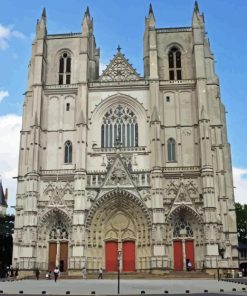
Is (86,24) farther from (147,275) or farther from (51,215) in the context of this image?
(147,275)

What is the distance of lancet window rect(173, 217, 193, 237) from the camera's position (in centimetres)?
4069

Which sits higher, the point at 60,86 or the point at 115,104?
the point at 60,86

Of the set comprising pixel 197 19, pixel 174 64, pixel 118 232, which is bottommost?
pixel 118 232

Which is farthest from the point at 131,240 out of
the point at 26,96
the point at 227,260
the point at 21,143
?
the point at 26,96

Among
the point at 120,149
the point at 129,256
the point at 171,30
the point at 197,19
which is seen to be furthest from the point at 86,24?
the point at 129,256

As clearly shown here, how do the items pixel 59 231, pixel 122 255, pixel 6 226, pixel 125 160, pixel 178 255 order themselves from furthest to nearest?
1. pixel 6 226
2. pixel 125 160
3. pixel 59 231
4. pixel 122 255
5. pixel 178 255

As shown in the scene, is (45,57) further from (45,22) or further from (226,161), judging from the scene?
(226,161)

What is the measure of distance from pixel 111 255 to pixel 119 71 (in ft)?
65.1

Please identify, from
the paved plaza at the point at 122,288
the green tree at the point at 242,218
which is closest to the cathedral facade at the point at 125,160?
the paved plaza at the point at 122,288

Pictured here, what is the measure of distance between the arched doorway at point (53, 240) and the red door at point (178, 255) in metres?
10.3

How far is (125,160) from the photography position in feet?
141

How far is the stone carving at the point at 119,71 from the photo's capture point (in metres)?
46.6

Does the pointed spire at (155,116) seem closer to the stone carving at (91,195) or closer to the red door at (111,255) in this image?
the stone carving at (91,195)

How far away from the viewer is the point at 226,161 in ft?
152
